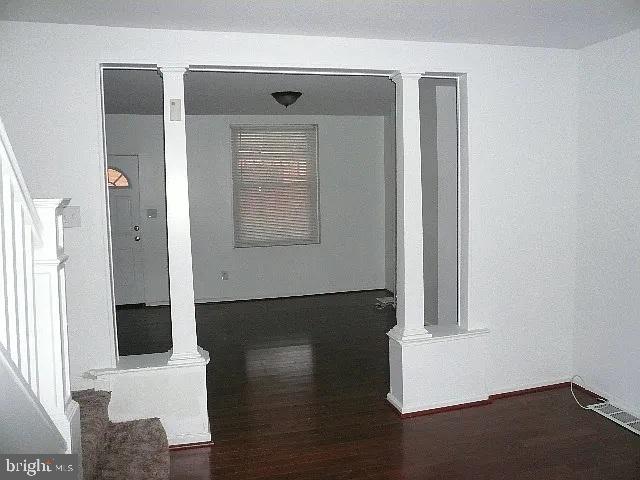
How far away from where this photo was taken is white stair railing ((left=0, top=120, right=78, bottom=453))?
1896 millimetres

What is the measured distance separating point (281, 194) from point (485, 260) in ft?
14.4

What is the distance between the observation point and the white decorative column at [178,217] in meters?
3.44

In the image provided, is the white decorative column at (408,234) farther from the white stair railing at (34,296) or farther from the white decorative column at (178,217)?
the white stair railing at (34,296)

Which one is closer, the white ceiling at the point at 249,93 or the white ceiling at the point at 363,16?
the white ceiling at the point at 363,16

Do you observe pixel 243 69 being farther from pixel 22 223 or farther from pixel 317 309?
pixel 317 309

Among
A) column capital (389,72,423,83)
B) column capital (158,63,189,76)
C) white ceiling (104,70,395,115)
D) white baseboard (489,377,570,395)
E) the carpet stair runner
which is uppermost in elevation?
white ceiling (104,70,395,115)

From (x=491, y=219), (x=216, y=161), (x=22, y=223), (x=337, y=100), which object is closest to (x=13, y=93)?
(x=22, y=223)

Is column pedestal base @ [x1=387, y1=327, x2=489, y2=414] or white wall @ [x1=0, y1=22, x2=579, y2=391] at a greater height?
white wall @ [x1=0, y1=22, x2=579, y2=391]

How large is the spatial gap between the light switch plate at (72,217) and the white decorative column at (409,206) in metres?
2.21

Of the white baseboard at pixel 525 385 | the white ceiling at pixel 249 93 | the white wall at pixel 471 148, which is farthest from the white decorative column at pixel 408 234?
the white ceiling at pixel 249 93

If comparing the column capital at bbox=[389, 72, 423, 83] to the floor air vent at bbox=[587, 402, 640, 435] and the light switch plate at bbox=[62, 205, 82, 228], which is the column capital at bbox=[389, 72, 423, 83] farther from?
the floor air vent at bbox=[587, 402, 640, 435]

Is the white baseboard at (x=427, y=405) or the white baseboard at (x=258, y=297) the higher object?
the white baseboard at (x=258, y=297)

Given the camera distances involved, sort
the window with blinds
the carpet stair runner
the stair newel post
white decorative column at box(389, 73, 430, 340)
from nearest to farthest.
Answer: the stair newel post → the carpet stair runner → white decorative column at box(389, 73, 430, 340) → the window with blinds

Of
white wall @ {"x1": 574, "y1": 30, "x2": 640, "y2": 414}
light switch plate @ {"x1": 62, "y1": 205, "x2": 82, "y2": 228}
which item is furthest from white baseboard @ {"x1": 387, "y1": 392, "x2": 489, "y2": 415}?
light switch plate @ {"x1": 62, "y1": 205, "x2": 82, "y2": 228}
